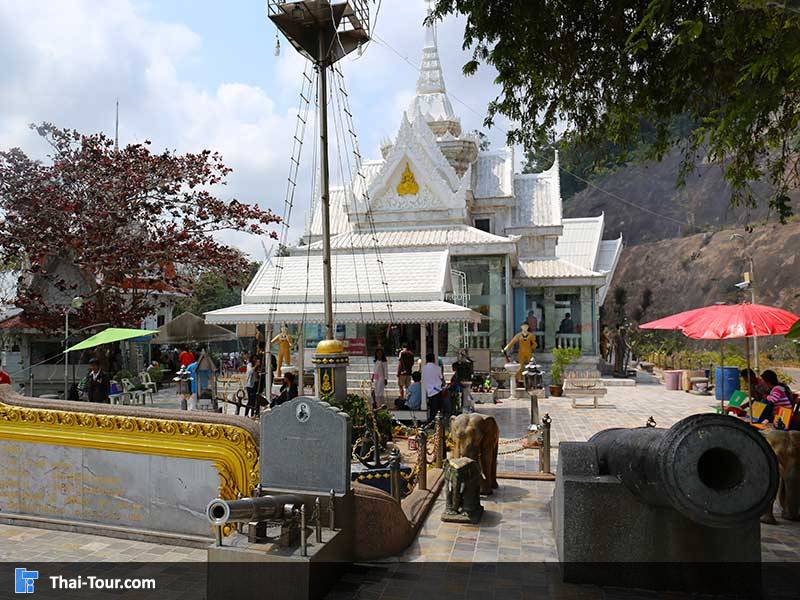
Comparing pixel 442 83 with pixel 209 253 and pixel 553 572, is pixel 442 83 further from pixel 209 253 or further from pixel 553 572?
pixel 553 572

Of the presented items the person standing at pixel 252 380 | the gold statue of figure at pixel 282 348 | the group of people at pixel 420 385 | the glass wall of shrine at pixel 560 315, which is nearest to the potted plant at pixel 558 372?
the glass wall of shrine at pixel 560 315

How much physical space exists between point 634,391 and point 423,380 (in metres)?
10.3

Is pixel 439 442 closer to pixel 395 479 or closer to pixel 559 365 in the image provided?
pixel 395 479

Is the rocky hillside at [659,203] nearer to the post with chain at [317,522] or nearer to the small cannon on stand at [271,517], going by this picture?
the post with chain at [317,522]

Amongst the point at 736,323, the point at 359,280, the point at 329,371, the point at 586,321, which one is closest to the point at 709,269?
the point at 586,321

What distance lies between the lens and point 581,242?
112ft

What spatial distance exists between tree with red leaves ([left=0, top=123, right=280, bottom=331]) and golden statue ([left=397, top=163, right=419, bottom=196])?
8153 millimetres

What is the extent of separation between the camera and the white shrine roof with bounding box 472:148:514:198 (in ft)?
90.2

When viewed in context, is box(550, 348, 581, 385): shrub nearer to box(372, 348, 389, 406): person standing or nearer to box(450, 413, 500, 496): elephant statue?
box(372, 348, 389, 406): person standing

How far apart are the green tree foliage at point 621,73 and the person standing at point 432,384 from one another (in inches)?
216

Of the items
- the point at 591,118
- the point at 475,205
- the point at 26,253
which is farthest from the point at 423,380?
the point at 475,205

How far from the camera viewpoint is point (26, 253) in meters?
16.6

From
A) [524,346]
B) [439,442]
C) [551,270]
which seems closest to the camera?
[439,442]

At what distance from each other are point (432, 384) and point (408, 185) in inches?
531
